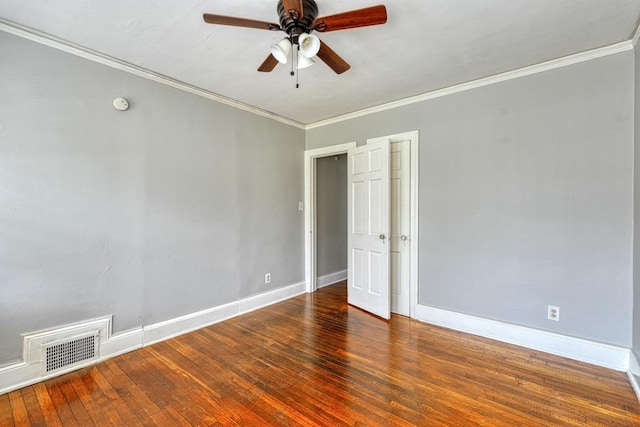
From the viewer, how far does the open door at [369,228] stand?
11.0ft

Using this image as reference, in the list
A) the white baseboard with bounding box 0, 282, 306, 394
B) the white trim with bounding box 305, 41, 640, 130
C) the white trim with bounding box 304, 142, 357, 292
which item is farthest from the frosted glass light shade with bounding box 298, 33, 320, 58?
the white baseboard with bounding box 0, 282, 306, 394

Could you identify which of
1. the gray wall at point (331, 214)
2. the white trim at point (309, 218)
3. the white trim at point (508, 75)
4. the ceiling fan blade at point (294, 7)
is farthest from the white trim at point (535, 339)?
the ceiling fan blade at point (294, 7)

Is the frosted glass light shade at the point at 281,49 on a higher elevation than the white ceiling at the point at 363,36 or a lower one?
lower

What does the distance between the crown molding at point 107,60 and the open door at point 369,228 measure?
5.20ft

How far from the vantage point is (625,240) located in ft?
7.44

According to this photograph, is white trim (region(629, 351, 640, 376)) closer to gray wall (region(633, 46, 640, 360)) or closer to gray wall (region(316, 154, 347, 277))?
gray wall (region(633, 46, 640, 360))

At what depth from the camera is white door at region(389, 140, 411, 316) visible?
11.1 feet

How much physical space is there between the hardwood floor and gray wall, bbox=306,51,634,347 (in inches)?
18.7

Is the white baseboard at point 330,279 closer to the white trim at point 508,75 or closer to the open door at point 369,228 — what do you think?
the open door at point 369,228

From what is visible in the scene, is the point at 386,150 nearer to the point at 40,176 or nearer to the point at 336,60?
the point at 336,60

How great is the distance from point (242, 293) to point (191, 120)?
82.0 inches

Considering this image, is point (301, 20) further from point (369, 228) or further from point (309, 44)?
point (369, 228)

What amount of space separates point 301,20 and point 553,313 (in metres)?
3.10

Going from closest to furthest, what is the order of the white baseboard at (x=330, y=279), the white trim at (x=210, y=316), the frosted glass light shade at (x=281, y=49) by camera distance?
the frosted glass light shade at (x=281, y=49) < the white trim at (x=210, y=316) < the white baseboard at (x=330, y=279)
